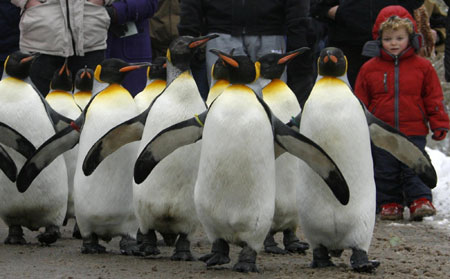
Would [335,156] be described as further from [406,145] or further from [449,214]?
[449,214]

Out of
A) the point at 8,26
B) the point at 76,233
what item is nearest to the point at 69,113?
the point at 76,233

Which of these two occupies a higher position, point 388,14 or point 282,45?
point 388,14

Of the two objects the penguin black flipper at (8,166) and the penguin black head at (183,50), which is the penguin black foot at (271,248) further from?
the penguin black flipper at (8,166)

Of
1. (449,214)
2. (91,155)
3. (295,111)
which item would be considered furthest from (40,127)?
(449,214)

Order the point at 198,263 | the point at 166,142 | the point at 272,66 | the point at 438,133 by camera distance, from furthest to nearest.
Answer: the point at 438,133, the point at 272,66, the point at 198,263, the point at 166,142

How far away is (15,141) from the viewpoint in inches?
190

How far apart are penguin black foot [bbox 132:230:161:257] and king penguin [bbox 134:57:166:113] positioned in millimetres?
1105

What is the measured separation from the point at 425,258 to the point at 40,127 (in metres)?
2.18

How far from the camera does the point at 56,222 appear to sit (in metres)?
5.15

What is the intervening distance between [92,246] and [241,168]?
3.60ft

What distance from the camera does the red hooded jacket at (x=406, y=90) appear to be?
642cm

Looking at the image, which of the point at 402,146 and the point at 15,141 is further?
the point at 15,141

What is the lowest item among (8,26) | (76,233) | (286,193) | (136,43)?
(76,233)

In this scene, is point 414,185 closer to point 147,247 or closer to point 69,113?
point 69,113
